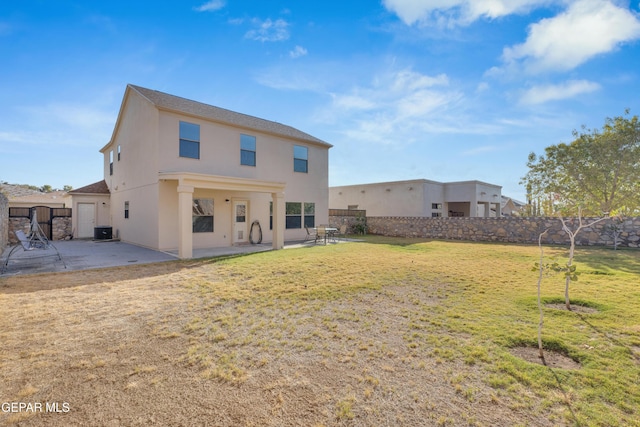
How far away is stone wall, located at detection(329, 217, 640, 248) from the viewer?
1284 centimetres

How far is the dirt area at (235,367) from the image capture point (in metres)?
2.35

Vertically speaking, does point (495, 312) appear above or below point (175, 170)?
below

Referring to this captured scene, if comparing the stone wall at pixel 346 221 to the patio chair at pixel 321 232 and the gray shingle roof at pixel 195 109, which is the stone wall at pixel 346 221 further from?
the gray shingle roof at pixel 195 109

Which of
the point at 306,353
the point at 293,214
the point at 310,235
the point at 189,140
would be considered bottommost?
the point at 306,353

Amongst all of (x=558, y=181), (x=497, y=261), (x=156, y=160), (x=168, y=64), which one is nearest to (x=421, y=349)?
(x=497, y=261)

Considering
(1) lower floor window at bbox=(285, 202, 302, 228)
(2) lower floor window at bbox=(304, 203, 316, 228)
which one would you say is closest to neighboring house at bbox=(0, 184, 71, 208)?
(1) lower floor window at bbox=(285, 202, 302, 228)

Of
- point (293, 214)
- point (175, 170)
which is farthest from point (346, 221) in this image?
point (175, 170)

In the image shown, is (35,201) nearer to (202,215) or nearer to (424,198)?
(202,215)

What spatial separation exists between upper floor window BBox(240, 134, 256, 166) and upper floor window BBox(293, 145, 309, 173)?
250cm

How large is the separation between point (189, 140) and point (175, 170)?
1439 millimetres

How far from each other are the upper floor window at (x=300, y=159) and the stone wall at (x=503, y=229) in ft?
18.9
